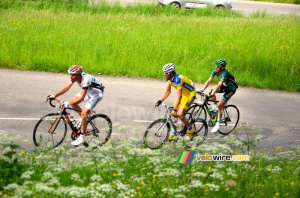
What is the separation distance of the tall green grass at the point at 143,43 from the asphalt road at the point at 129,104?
96 cm

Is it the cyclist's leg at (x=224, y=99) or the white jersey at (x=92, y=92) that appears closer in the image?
the white jersey at (x=92, y=92)

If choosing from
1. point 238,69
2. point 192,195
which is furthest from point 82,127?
point 238,69

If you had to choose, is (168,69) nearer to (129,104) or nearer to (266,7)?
(129,104)

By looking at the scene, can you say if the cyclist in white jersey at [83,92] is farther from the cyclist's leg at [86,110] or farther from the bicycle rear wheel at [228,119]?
the bicycle rear wheel at [228,119]

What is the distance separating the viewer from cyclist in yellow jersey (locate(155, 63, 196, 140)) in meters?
9.60

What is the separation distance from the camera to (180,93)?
31.7 ft

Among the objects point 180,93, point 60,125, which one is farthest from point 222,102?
point 60,125

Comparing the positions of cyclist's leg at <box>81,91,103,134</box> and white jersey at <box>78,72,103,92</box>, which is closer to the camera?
white jersey at <box>78,72,103,92</box>

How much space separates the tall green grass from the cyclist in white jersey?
6563mm

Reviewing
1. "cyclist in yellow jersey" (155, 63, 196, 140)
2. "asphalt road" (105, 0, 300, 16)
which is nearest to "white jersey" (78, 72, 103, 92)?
"cyclist in yellow jersey" (155, 63, 196, 140)

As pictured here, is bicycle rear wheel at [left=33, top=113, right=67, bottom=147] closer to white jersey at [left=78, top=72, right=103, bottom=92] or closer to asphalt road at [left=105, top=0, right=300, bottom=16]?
white jersey at [left=78, top=72, right=103, bottom=92]

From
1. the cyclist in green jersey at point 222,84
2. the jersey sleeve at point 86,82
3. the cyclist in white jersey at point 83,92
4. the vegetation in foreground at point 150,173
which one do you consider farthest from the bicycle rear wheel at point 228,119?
the jersey sleeve at point 86,82

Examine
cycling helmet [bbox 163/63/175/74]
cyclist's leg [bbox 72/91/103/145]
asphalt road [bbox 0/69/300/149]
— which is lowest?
asphalt road [bbox 0/69/300/149]

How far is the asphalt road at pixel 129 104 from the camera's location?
37.7 feet
